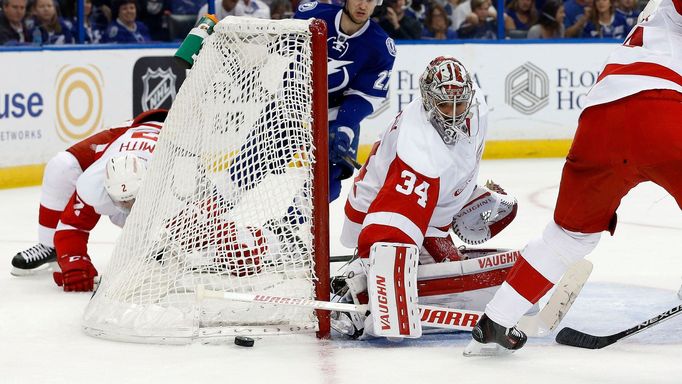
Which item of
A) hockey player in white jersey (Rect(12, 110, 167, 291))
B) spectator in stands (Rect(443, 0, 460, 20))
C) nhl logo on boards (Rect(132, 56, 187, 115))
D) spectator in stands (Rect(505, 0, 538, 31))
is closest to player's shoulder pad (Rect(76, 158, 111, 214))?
hockey player in white jersey (Rect(12, 110, 167, 291))

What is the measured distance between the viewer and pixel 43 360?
3.09 m

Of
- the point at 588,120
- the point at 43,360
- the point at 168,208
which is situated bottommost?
the point at 43,360

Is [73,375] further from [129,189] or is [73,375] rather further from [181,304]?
[129,189]

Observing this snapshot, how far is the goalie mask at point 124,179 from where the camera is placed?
12.0 feet

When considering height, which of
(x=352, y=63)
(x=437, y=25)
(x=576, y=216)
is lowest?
(x=576, y=216)

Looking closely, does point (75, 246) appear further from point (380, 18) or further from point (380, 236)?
point (380, 18)

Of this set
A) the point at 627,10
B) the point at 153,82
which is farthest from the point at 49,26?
the point at 627,10

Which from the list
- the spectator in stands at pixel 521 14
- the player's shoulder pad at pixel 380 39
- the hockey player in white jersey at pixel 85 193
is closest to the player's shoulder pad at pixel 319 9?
the player's shoulder pad at pixel 380 39

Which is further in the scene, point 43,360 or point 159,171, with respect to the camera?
point 159,171

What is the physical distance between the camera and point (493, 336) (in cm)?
297

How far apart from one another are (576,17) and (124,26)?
2.96 metres

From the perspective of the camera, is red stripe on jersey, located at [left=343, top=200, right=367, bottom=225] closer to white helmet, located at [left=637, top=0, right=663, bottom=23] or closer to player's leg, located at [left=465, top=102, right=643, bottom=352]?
player's leg, located at [left=465, top=102, right=643, bottom=352]

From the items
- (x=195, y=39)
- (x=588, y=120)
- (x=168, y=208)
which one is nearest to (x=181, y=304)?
(x=168, y=208)

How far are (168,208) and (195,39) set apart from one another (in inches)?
23.7
